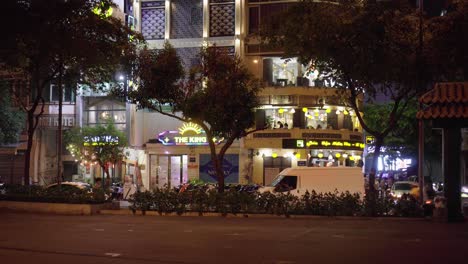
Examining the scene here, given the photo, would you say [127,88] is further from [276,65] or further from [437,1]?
[437,1]

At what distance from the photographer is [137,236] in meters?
18.7

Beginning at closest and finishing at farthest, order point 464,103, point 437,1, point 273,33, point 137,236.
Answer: point 137,236 < point 464,103 < point 273,33 < point 437,1

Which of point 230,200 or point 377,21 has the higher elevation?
point 377,21

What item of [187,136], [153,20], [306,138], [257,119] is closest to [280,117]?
[257,119]

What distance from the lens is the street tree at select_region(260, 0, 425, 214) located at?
26844mm

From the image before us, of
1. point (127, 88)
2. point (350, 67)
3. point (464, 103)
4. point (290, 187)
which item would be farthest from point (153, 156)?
point (464, 103)

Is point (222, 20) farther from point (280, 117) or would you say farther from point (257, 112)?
point (280, 117)

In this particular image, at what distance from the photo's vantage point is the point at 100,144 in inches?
1763

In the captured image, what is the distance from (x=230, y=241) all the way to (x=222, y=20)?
3084 centimetres

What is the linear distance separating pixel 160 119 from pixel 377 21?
25.1 meters

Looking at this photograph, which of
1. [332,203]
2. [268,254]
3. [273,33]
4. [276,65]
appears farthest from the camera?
[276,65]

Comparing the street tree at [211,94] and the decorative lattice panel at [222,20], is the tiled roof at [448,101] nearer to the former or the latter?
the street tree at [211,94]

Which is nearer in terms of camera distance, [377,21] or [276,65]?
[377,21]

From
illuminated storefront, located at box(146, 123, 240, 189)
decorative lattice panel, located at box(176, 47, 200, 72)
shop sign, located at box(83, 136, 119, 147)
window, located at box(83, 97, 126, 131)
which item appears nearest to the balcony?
illuminated storefront, located at box(146, 123, 240, 189)
